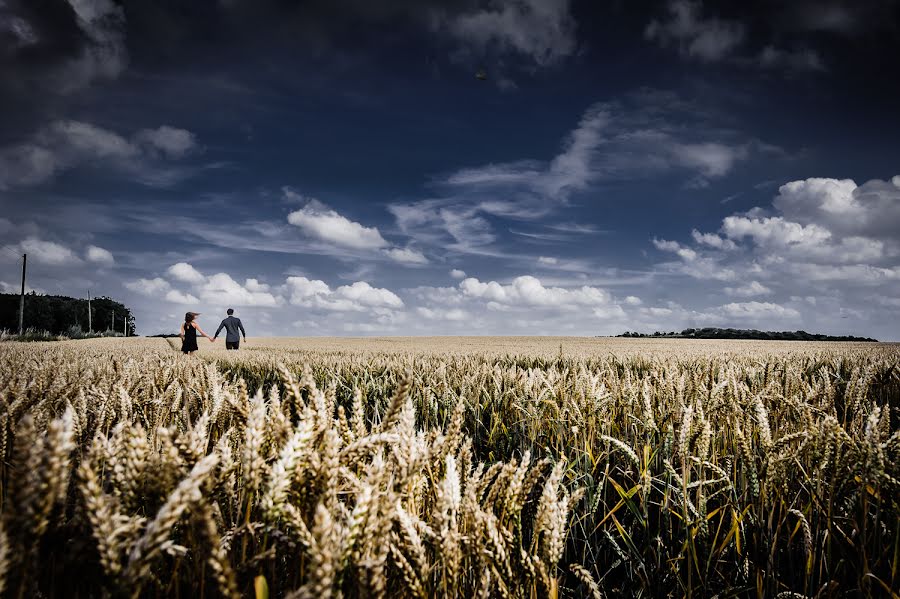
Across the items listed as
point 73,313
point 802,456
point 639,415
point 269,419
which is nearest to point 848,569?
point 802,456

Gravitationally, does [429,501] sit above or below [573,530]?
above

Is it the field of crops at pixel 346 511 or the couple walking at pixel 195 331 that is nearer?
the field of crops at pixel 346 511

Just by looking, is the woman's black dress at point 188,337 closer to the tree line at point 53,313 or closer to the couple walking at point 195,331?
the couple walking at point 195,331

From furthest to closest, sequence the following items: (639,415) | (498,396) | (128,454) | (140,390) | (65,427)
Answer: (498,396) < (639,415) < (140,390) < (128,454) < (65,427)

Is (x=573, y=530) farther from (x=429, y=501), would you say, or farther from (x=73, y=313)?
(x=73, y=313)

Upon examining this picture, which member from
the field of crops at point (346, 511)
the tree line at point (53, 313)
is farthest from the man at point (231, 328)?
the tree line at point (53, 313)

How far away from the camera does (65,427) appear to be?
85 cm

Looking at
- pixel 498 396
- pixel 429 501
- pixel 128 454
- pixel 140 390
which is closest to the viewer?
pixel 128 454

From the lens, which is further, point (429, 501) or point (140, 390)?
point (140, 390)

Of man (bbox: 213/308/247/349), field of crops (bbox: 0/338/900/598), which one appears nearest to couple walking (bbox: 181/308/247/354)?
man (bbox: 213/308/247/349)

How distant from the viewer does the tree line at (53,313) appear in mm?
74375

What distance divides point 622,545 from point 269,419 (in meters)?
2.00

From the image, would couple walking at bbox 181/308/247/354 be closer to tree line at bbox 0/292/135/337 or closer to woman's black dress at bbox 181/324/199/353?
woman's black dress at bbox 181/324/199/353

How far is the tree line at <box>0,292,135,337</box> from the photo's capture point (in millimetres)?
74375
